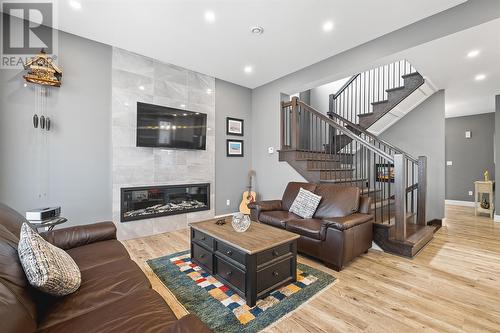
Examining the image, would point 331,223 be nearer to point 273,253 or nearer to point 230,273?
point 273,253

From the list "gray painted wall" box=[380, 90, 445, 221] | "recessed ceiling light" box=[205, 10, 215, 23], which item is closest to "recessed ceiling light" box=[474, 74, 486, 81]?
"gray painted wall" box=[380, 90, 445, 221]

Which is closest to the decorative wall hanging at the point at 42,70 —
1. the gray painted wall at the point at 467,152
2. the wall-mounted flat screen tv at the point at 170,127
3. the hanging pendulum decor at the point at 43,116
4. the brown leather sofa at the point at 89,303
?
the hanging pendulum decor at the point at 43,116

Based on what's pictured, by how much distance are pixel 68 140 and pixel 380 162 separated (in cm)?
503

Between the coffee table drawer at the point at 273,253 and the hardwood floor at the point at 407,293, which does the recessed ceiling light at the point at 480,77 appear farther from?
the coffee table drawer at the point at 273,253

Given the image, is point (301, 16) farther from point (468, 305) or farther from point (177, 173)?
point (468, 305)

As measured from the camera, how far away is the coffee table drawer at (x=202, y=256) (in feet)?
7.54

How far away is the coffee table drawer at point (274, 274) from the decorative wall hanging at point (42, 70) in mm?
3411

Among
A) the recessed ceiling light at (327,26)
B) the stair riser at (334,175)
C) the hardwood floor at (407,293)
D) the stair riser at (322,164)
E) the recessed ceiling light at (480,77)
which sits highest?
the recessed ceiling light at (327,26)

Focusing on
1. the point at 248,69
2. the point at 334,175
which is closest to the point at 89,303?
the point at 334,175

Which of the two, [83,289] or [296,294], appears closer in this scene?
[83,289]

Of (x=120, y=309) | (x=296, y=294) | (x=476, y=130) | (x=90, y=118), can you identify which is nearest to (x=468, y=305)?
(x=296, y=294)

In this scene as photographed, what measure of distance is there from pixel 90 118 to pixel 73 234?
193cm

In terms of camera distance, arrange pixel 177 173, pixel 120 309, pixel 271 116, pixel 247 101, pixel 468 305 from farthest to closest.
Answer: pixel 247 101 < pixel 271 116 < pixel 177 173 < pixel 468 305 < pixel 120 309

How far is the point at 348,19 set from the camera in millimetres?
2736
